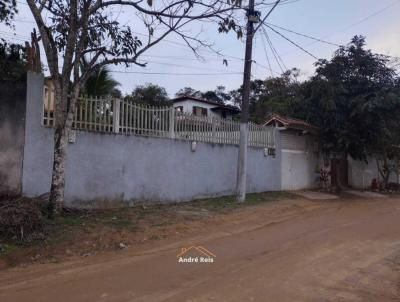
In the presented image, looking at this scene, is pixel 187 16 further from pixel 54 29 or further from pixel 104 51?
pixel 54 29

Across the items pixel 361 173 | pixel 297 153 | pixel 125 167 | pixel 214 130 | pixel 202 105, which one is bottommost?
pixel 361 173

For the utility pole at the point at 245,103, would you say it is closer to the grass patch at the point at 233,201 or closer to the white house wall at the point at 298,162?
the grass patch at the point at 233,201

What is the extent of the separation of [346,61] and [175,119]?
10.3 meters

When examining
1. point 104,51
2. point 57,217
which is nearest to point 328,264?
point 57,217

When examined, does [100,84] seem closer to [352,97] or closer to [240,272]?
[240,272]

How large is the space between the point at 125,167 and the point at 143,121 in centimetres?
152

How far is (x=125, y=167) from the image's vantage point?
12.7 m

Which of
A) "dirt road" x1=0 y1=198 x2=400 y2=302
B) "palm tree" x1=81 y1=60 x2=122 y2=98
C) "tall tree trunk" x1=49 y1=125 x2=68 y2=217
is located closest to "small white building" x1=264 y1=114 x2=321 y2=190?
"palm tree" x1=81 y1=60 x2=122 y2=98

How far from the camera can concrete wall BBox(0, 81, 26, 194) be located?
1047cm

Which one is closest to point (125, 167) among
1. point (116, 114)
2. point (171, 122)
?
point (116, 114)

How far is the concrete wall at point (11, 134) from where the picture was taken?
34.3 feet

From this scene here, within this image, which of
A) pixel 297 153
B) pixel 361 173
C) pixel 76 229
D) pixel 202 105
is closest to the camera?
pixel 76 229

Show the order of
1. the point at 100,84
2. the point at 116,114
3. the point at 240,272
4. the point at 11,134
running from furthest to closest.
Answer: the point at 100,84 < the point at 116,114 < the point at 11,134 < the point at 240,272

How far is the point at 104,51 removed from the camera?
32.7ft
